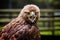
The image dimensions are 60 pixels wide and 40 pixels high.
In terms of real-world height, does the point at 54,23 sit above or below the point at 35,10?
below

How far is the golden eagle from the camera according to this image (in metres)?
2.61

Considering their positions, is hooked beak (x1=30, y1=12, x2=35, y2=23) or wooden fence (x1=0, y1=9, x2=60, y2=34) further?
wooden fence (x1=0, y1=9, x2=60, y2=34)

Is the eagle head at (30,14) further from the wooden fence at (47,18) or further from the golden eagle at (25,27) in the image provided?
the wooden fence at (47,18)

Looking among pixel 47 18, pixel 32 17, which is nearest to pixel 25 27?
pixel 32 17

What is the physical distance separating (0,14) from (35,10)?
369 cm

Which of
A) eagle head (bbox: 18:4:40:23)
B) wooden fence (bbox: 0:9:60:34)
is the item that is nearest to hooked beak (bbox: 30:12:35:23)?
eagle head (bbox: 18:4:40:23)

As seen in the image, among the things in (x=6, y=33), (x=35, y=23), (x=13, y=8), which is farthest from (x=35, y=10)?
(x=13, y=8)

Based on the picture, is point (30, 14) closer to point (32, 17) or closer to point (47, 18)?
point (32, 17)

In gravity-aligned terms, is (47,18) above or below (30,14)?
below

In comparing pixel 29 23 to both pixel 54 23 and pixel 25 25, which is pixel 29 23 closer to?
pixel 25 25

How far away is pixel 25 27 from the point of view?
263cm

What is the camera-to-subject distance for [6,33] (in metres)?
2.69

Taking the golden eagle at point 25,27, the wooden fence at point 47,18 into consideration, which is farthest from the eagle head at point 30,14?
the wooden fence at point 47,18

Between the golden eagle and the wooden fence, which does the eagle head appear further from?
the wooden fence
